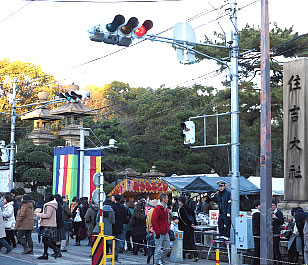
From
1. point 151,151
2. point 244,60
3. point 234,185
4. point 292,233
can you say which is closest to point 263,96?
point 234,185

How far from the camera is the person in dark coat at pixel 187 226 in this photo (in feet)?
45.9

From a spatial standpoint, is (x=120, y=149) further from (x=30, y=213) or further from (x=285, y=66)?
(x=30, y=213)

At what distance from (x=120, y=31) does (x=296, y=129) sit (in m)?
9.52

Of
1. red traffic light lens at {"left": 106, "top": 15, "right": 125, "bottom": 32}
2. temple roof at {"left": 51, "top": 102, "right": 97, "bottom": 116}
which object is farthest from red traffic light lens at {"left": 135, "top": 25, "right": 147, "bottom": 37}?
temple roof at {"left": 51, "top": 102, "right": 97, "bottom": 116}

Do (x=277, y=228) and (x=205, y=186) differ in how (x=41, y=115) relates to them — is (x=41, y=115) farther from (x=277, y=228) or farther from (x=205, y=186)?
(x=277, y=228)

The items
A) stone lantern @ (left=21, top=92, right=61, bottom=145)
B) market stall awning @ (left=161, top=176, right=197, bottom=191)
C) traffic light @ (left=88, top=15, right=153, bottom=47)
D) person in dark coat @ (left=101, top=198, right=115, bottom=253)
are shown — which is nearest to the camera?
traffic light @ (left=88, top=15, right=153, bottom=47)

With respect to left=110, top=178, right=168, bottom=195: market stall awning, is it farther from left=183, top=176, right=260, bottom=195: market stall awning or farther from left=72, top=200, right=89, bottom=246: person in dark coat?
left=72, top=200, right=89, bottom=246: person in dark coat

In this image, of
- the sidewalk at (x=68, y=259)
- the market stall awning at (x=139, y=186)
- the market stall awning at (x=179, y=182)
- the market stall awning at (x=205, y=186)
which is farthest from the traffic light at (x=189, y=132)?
the market stall awning at (x=139, y=186)

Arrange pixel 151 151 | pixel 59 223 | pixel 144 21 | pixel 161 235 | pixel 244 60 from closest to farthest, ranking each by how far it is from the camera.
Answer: pixel 144 21
pixel 161 235
pixel 59 223
pixel 244 60
pixel 151 151

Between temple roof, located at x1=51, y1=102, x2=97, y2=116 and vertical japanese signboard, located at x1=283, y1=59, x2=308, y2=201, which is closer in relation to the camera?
vertical japanese signboard, located at x1=283, y1=59, x2=308, y2=201

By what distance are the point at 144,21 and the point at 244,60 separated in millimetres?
22352

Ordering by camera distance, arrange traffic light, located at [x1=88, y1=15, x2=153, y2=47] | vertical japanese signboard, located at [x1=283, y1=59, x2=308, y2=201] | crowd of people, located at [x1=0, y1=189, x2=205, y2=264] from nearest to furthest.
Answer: traffic light, located at [x1=88, y1=15, x2=153, y2=47] < crowd of people, located at [x1=0, y1=189, x2=205, y2=264] < vertical japanese signboard, located at [x1=283, y1=59, x2=308, y2=201]

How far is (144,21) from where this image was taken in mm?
10906

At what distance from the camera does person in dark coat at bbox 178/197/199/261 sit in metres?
14.0
